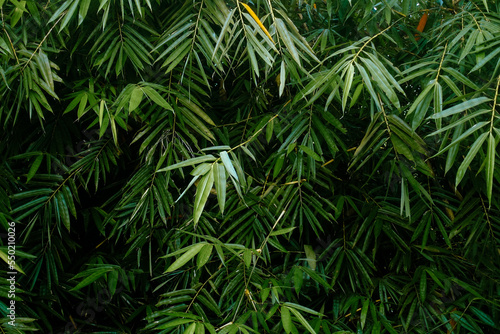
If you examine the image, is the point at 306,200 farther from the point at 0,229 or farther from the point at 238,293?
the point at 0,229

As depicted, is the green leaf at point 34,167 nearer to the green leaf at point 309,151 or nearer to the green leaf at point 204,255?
the green leaf at point 204,255

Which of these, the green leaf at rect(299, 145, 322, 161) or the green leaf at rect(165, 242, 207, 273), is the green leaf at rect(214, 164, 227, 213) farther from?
the green leaf at rect(299, 145, 322, 161)

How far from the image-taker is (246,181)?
162cm

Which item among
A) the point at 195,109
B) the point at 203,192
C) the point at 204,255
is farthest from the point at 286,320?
the point at 195,109

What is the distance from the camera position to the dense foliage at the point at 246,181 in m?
1.43

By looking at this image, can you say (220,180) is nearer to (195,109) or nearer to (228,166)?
(228,166)

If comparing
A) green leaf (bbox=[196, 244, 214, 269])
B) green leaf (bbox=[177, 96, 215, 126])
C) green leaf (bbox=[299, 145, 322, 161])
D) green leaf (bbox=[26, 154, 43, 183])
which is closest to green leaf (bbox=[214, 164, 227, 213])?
green leaf (bbox=[196, 244, 214, 269])

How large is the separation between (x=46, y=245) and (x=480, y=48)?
144 centimetres

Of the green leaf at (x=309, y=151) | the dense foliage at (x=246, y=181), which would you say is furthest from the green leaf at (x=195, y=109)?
the green leaf at (x=309, y=151)

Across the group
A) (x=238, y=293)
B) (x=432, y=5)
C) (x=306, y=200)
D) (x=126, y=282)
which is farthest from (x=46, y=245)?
(x=432, y=5)

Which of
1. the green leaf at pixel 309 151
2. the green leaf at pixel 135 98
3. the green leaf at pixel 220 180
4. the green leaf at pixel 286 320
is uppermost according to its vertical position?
the green leaf at pixel 135 98

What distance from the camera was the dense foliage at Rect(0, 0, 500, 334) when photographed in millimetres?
1428

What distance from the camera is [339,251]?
5.17ft

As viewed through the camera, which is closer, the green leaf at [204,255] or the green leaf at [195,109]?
the green leaf at [204,255]
